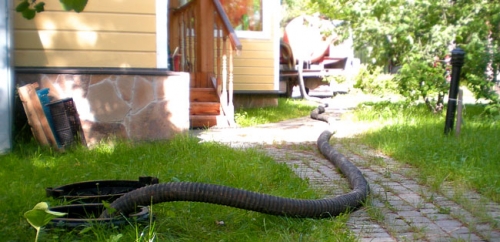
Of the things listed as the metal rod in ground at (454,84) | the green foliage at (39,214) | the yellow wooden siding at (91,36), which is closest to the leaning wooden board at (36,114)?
the yellow wooden siding at (91,36)

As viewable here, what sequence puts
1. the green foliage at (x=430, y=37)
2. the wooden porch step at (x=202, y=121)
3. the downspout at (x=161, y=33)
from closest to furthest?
the downspout at (x=161, y=33), the wooden porch step at (x=202, y=121), the green foliage at (x=430, y=37)

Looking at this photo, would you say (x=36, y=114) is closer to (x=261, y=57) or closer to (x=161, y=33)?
(x=161, y=33)

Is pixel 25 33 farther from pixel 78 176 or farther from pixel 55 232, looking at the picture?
pixel 55 232

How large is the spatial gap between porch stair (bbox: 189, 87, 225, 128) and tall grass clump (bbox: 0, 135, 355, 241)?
80.0 inches

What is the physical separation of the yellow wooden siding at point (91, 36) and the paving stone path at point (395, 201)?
149cm

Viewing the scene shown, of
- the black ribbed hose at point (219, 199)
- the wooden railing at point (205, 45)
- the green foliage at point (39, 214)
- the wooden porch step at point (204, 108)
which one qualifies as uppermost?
the wooden railing at point (205, 45)

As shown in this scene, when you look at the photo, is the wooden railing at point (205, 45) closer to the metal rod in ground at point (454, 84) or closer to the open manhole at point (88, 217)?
the metal rod in ground at point (454, 84)

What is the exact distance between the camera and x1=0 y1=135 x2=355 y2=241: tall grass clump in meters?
2.85

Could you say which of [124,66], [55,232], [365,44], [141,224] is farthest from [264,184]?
[365,44]

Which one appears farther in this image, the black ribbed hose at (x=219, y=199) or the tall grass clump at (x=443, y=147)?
the tall grass clump at (x=443, y=147)

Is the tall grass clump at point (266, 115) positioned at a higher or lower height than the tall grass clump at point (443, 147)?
lower

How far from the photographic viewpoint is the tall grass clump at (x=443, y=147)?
4.27 m

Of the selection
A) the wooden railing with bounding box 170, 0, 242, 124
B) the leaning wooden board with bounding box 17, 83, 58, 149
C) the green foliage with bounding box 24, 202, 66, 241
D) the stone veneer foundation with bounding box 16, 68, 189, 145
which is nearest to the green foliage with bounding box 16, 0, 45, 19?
the green foliage with bounding box 24, 202, 66, 241

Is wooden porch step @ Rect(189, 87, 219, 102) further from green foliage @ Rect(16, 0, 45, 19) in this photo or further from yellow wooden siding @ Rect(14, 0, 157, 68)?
green foliage @ Rect(16, 0, 45, 19)
